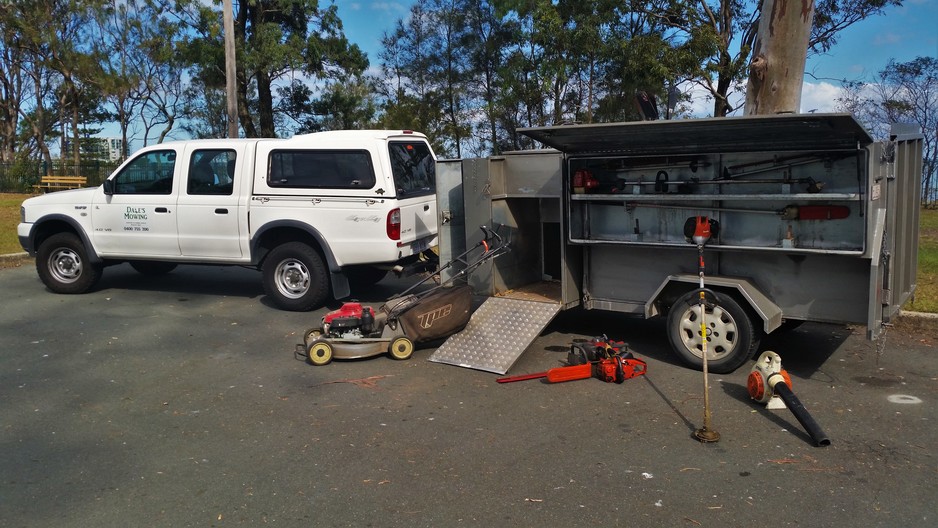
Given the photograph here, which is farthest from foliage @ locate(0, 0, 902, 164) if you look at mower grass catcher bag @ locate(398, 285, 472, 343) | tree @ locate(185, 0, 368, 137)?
mower grass catcher bag @ locate(398, 285, 472, 343)

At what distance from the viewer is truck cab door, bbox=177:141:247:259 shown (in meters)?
9.21

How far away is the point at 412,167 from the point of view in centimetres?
923

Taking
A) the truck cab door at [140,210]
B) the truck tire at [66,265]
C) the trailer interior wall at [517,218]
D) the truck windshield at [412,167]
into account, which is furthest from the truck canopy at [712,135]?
the truck tire at [66,265]

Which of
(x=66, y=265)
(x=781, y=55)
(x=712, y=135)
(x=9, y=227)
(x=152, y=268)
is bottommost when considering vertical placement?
(x=152, y=268)

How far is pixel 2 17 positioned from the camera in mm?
33219

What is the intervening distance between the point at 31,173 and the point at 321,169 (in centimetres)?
3222

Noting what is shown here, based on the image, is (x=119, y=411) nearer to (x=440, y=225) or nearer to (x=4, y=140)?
(x=440, y=225)

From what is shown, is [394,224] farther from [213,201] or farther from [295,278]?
[213,201]

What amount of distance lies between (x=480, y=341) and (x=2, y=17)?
1402 inches

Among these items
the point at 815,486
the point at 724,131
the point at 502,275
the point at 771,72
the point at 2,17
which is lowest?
the point at 815,486

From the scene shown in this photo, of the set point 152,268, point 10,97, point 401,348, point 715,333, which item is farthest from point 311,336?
point 10,97

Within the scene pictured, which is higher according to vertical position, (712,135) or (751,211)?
(712,135)

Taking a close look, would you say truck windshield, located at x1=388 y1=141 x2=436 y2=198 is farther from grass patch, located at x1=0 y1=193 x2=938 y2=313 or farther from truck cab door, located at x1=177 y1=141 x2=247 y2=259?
grass patch, located at x1=0 y1=193 x2=938 y2=313

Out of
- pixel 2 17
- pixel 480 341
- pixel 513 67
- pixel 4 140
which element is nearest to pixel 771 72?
pixel 480 341
